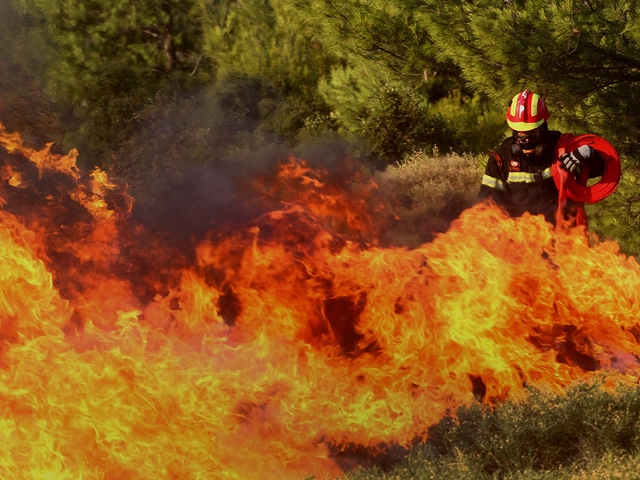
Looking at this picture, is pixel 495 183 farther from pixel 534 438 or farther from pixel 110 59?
pixel 110 59

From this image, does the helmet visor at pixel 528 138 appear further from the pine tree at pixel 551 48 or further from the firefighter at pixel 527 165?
the pine tree at pixel 551 48

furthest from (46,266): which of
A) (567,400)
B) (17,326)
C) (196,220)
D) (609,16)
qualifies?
(609,16)

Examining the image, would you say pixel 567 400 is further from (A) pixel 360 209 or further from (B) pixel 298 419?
(A) pixel 360 209

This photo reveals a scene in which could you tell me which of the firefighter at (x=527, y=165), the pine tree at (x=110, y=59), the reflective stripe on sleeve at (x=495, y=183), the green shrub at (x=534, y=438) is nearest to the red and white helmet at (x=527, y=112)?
the firefighter at (x=527, y=165)

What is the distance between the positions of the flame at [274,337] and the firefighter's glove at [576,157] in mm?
507

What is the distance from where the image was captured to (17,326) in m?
5.67

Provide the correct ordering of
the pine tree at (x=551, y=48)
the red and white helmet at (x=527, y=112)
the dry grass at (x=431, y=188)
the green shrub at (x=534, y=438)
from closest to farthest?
the green shrub at (x=534, y=438) < the red and white helmet at (x=527, y=112) < the pine tree at (x=551, y=48) < the dry grass at (x=431, y=188)

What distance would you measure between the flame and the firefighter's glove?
20.0 inches

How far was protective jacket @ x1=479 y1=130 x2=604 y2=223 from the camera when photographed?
6891 millimetres

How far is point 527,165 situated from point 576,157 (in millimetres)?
478

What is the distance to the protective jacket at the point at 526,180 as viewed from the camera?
689cm

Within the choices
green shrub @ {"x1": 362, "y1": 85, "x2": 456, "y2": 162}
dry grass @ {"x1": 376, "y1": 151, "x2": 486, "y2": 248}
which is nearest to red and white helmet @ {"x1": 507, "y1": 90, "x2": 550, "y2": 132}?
dry grass @ {"x1": 376, "y1": 151, "x2": 486, "y2": 248}

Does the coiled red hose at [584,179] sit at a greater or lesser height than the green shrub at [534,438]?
greater

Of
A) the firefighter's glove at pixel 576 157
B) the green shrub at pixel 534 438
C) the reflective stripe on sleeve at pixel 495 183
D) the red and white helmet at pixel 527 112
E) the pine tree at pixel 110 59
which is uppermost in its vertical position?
the red and white helmet at pixel 527 112
